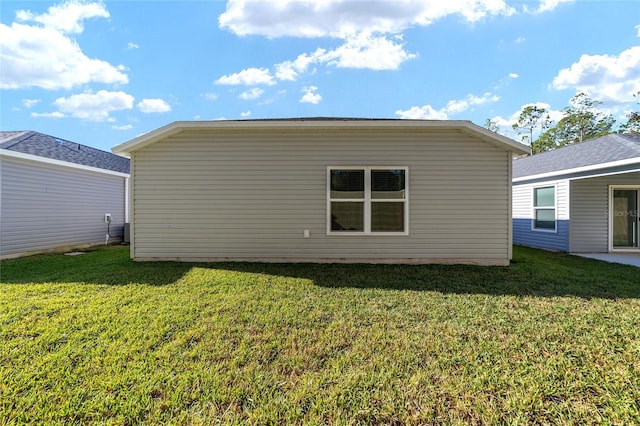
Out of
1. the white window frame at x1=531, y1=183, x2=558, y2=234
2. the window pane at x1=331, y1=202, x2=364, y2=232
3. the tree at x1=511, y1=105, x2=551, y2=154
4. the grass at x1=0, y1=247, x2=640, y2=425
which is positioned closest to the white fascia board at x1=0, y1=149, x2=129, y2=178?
the grass at x1=0, y1=247, x2=640, y2=425

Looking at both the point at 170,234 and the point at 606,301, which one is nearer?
the point at 606,301

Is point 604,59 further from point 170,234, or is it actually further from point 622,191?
point 170,234

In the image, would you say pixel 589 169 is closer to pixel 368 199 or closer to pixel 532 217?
pixel 532 217

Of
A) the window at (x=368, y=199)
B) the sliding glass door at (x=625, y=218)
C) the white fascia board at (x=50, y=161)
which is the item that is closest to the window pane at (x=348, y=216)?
the window at (x=368, y=199)

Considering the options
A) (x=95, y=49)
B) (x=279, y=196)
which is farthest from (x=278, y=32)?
(x=279, y=196)

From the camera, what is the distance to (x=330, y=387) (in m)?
2.17

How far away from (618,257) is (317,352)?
968 cm

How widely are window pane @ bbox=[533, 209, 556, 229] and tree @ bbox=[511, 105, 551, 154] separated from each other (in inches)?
1145

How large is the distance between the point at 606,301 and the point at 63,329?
Answer: 7060 millimetres

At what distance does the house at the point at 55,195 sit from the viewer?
747 cm

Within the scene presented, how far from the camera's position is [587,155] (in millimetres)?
8570

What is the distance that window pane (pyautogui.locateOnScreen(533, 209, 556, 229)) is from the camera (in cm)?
897

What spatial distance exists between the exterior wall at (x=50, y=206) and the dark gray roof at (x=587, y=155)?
15454mm

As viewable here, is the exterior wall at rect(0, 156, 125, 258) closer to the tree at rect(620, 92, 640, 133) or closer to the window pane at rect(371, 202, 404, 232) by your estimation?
the window pane at rect(371, 202, 404, 232)
